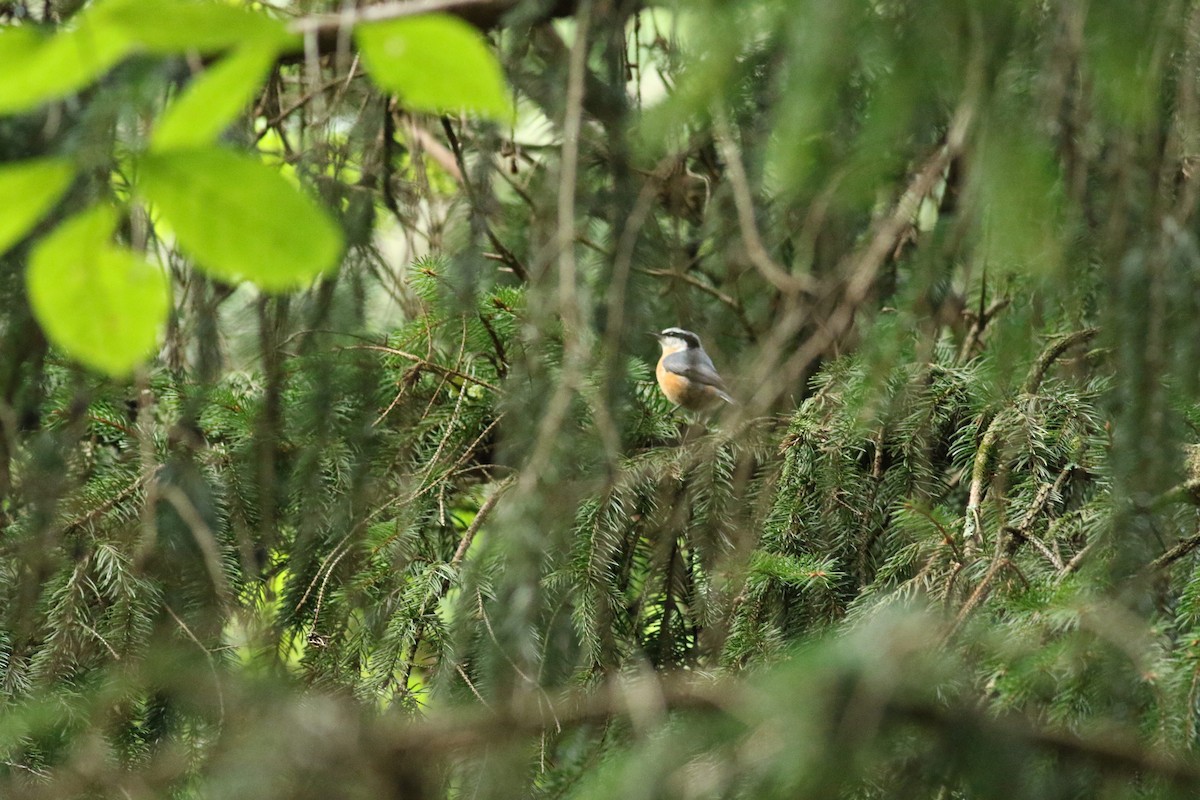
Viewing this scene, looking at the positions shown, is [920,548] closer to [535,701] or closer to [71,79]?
[535,701]

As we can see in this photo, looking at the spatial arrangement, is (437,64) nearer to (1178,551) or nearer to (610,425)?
(610,425)

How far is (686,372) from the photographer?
10.7 feet

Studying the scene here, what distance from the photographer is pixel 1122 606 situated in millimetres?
880

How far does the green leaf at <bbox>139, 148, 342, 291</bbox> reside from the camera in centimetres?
55

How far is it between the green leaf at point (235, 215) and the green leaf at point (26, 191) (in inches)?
1.5

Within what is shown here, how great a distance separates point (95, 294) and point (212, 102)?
119mm

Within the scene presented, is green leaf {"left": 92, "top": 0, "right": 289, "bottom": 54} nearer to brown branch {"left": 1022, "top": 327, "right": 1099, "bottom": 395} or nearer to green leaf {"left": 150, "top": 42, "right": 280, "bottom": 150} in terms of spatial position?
green leaf {"left": 150, "top": 42, "right": 280, "bottom": 150}

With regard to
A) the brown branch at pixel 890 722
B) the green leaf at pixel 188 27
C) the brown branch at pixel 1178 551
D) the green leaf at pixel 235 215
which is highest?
the green leaf at pixel 188 27

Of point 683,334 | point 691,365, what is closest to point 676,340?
point 683,334

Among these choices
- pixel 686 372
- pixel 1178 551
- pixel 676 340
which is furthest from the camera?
pixel 686 372

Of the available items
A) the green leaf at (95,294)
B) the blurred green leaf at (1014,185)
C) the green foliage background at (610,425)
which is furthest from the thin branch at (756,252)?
the green leaf at (95,294)

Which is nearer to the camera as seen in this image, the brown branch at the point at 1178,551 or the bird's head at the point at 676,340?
the brown branch at the point at 1178,551

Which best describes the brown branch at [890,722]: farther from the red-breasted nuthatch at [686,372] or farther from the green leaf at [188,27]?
the red-breasted nuthatch at [686,372]

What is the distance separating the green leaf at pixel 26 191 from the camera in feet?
1.73
